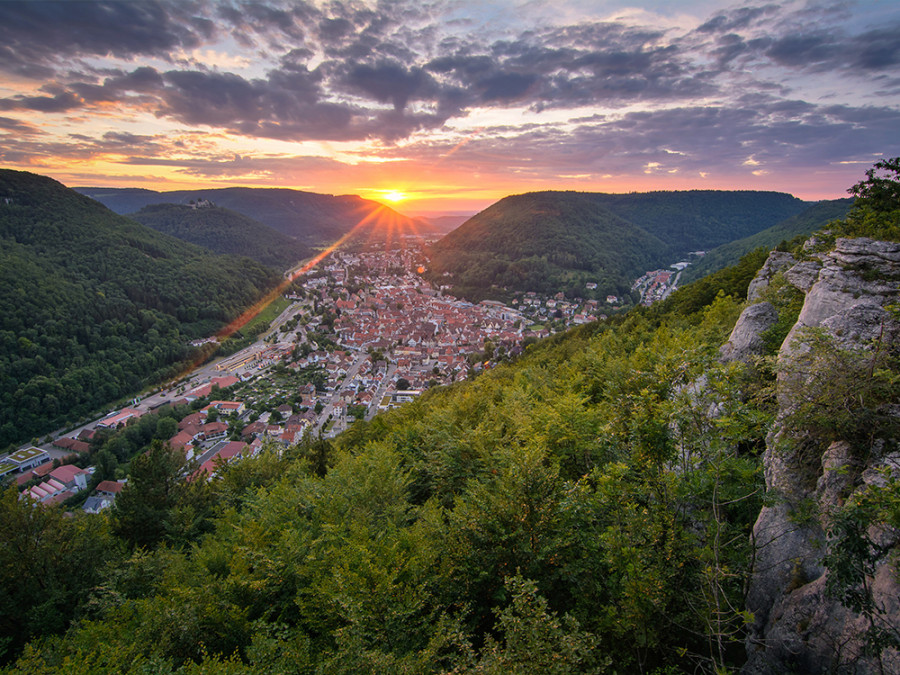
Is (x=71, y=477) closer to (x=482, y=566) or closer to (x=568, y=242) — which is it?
(x=482, y=566)

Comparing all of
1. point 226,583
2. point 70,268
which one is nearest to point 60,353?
point 70,268

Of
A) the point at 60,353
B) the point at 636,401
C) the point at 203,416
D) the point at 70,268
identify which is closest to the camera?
the point at 636,401

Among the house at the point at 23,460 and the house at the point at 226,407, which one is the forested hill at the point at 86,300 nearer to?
the house at the point at 23,460

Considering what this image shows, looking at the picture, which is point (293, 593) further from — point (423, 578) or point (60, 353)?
point (60, 353)

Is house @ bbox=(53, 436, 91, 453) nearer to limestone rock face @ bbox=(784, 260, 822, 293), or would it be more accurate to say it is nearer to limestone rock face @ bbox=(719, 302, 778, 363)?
limestone rock face @ bbox=(719, 302, 778, 363)

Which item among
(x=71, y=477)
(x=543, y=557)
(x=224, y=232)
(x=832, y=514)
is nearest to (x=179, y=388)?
(x=71, y=477)

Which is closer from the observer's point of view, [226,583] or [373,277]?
[226,583]

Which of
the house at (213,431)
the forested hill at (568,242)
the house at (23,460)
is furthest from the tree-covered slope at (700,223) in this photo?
the house at (23,460)
